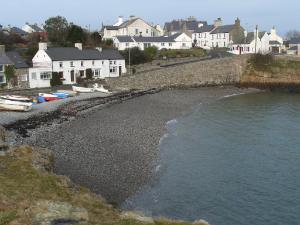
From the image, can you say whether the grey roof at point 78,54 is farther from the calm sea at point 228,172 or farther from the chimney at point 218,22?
the chimney at point 218,22

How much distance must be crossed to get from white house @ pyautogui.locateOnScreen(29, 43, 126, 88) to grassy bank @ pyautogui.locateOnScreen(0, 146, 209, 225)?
123ft

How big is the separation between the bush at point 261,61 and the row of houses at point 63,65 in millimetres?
23802

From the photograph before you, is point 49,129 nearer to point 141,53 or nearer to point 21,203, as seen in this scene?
point 21,203

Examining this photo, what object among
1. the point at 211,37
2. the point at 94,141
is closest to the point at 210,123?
the point at 94,141

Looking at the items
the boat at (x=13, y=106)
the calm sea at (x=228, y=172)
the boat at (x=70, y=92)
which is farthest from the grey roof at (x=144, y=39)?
the boat at (x=13, y=106)

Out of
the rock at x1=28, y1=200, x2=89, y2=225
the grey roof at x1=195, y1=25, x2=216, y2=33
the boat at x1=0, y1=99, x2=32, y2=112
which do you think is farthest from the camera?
the grey roof at x1=195, y1=25, x2=216, y2=33

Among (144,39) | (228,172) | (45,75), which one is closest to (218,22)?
(144,39)

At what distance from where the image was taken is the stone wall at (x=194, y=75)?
6704cm

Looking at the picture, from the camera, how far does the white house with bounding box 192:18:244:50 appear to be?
101m

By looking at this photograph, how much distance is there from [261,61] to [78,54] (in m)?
33.2

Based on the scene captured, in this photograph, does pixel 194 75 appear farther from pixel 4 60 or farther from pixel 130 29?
pixel 130 29

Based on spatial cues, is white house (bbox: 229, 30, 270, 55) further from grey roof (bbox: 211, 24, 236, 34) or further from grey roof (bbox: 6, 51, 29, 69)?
grey roof (bbox: 6, 51, 29, 69)

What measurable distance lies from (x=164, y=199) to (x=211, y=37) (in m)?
88.5

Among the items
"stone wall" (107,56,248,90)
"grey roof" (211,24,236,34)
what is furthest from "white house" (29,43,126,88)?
"grey roof" (211,24,236,34)
